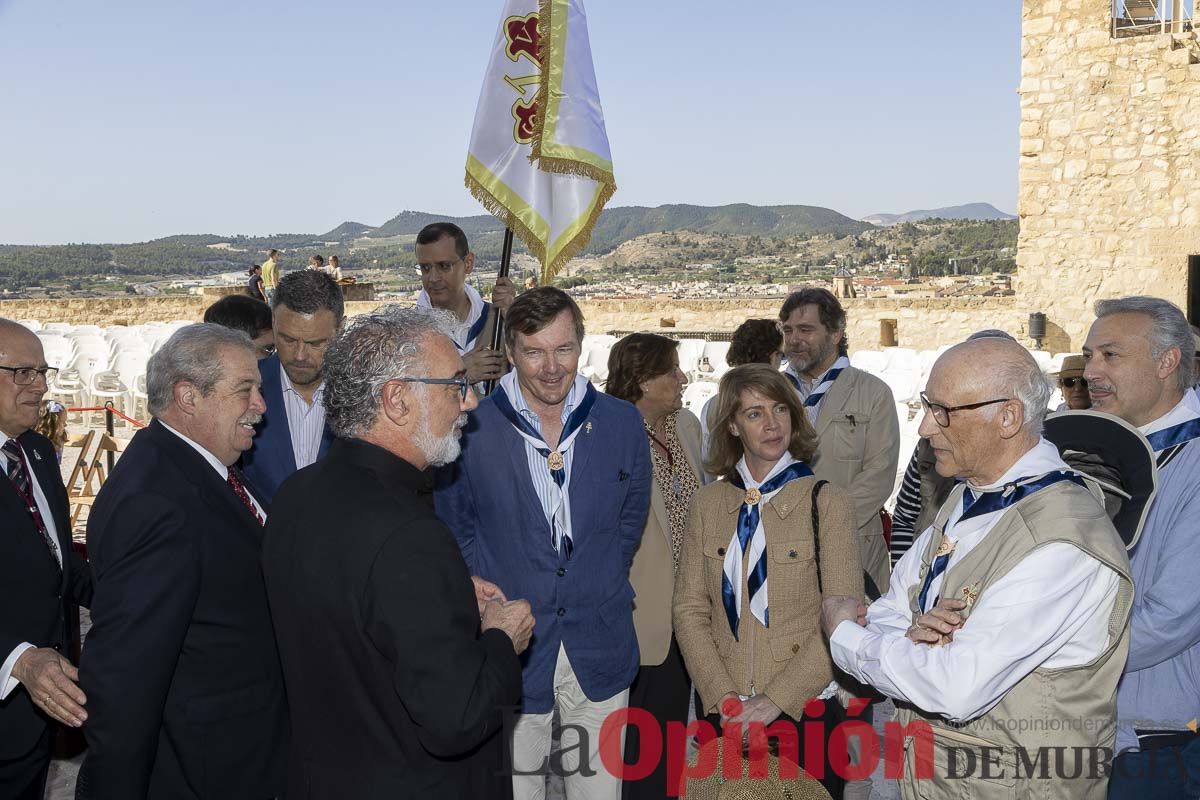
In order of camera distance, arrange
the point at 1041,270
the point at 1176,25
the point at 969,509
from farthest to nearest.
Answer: the point at 1041,270 < the point at 1176,25 < the point at 969,509

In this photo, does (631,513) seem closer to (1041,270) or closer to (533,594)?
(533,594)

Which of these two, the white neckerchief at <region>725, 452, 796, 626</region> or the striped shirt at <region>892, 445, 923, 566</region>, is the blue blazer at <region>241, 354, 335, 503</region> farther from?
the striped shirt at <region>892, 445, 923, 566</region>

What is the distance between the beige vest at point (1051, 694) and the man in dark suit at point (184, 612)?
161 centimetres

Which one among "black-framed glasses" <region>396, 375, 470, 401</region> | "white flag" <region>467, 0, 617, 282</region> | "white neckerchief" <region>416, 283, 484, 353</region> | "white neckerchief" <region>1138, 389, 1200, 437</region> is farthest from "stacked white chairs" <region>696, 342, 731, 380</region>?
"black-framed glasses" <region>396, 375, 470, 401</region>

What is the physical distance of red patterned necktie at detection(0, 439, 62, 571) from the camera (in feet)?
8.75

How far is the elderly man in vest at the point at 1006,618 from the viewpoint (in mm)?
1906

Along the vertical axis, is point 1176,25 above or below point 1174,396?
above

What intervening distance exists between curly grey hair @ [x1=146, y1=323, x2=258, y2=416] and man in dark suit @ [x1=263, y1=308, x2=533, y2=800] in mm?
560

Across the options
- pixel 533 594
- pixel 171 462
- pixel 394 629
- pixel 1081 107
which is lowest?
pixel 533 594

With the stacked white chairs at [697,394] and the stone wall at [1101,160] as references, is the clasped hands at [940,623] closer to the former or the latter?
the stacked white chairs at [697,394]

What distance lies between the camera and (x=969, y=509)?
213 centimetres

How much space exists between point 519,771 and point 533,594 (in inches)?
21.9

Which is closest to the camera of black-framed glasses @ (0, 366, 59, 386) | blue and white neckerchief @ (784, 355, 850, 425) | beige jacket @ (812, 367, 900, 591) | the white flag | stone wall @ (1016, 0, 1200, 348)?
black-framed glasses @ (0, 366, 59, 386)

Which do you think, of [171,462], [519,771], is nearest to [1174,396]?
[519,771]
